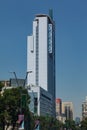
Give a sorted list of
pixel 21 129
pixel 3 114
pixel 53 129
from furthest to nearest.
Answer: pixel 53 129, pixel 3 114, pixel 21 129

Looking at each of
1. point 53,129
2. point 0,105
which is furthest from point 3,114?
point 53,129

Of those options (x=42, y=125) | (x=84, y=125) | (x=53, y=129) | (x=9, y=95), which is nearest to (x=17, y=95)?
(x=9, y=95)

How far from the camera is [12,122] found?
83.9 metres

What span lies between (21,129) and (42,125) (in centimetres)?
6646

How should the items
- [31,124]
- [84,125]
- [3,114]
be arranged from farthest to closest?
[84,125] < [31,124] < [3,114]

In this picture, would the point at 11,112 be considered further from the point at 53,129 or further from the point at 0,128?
the point at 53,129

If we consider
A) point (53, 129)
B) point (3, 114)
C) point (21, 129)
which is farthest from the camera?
point (53, 129)

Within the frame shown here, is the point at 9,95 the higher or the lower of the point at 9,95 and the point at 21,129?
the higher

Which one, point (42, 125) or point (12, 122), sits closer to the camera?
point (12, 122)

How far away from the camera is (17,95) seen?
270ft

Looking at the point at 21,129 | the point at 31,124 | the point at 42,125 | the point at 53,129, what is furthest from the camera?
the point at 53,129

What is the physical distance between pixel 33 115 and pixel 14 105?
2217cm

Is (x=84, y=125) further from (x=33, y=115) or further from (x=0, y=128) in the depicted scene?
(x=0, y=128)

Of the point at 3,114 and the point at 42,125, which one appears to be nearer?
the point at 3,114
